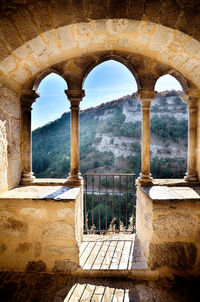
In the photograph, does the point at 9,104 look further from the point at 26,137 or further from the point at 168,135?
the point at 168,135

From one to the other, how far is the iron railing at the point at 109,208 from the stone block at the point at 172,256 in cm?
76

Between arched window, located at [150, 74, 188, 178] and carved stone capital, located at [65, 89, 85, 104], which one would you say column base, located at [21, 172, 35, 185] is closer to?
carved stone capital, located at [65, 89, 85, 104]

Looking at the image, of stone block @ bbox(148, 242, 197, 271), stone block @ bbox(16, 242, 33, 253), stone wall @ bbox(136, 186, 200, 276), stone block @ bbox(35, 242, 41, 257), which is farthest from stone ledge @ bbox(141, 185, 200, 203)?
stone block @ bbox(16, 242, 33, 253)

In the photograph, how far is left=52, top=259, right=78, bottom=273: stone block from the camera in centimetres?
224

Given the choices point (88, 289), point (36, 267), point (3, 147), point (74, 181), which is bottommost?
point (88, 289)

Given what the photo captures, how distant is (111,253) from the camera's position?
8.37 feet

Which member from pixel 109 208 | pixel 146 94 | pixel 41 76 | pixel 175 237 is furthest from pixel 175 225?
pixel 109 208

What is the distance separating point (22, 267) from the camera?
2.24 meters

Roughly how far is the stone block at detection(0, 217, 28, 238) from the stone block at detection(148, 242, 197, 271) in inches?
65.6

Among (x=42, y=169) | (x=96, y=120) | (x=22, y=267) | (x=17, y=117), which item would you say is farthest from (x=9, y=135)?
(x=96, y=120)

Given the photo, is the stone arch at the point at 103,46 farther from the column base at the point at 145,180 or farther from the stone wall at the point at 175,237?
the stone wall at the point at 175,237

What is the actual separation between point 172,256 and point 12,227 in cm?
210

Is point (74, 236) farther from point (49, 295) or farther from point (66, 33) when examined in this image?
point (66, 33)

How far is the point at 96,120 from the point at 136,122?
20.1 feet
